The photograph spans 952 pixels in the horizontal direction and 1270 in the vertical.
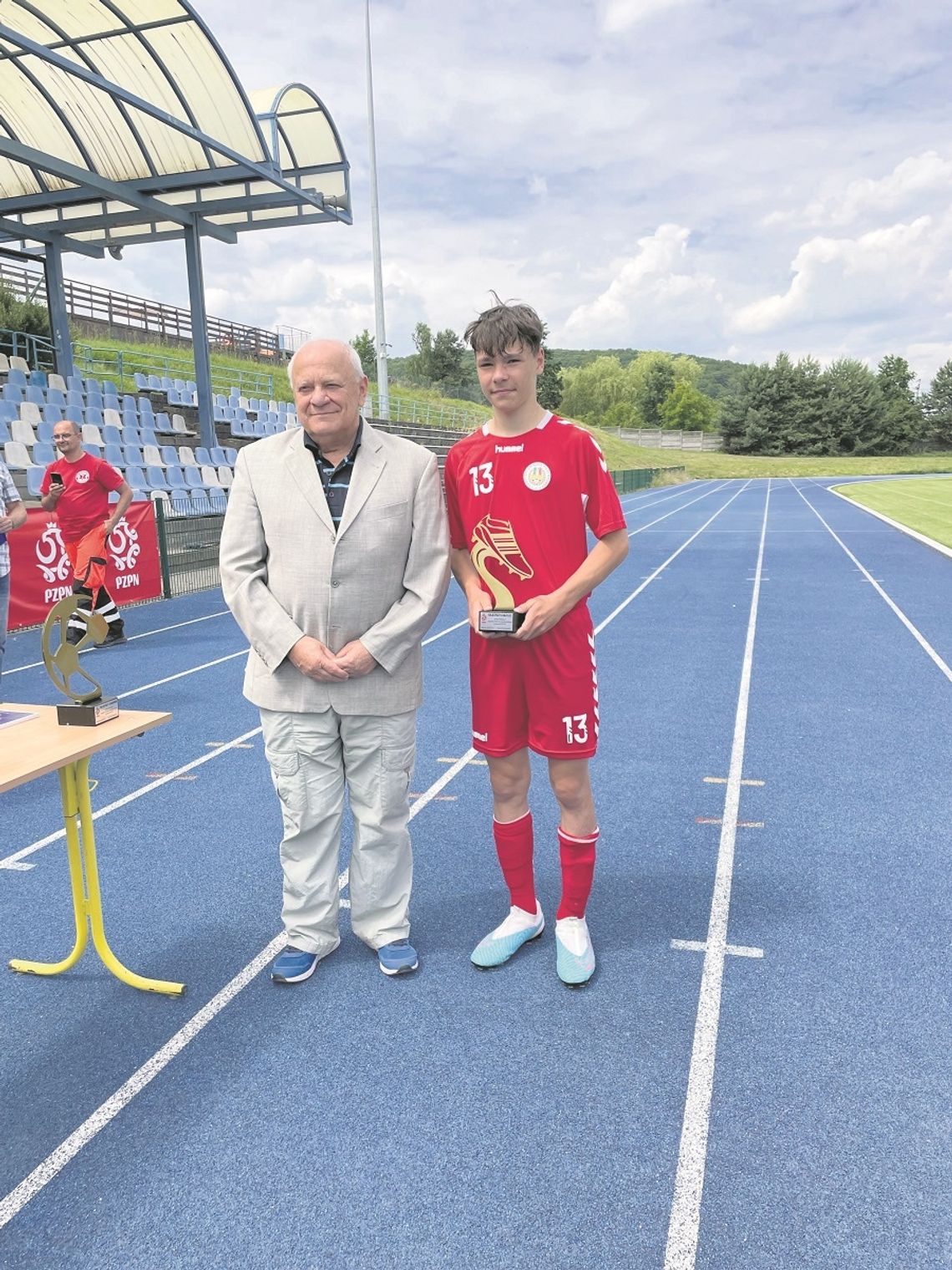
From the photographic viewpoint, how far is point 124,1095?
239cm

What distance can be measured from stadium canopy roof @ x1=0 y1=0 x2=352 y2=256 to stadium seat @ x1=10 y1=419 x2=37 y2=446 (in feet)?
11.5

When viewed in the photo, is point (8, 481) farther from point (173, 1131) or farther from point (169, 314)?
point (169, 314)

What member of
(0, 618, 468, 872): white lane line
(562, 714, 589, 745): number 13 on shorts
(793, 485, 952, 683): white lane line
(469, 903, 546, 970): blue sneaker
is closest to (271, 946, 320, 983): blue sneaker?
(469, 903, 546, 970): blue sneaker

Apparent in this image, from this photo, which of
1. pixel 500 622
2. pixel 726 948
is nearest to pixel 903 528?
pixel 726 948

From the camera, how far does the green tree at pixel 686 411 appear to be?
9825 cm

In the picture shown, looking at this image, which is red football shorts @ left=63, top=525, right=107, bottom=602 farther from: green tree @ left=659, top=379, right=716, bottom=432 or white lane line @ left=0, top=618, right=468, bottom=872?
green tree @ left=659, top=379, right=716, bottom=432

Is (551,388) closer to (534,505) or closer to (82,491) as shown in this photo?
(82,491)

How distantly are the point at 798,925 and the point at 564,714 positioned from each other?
1298mm

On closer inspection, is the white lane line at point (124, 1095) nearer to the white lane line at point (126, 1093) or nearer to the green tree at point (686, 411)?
the white lane line at point (126, 1093)

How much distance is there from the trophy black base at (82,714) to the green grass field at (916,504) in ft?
52.7

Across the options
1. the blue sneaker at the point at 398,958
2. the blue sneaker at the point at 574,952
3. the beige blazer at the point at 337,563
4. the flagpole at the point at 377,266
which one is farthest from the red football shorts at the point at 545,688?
the flagpole at the point at 377,266

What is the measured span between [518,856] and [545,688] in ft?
2.18

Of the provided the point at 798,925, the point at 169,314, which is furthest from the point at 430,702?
the point at 169,314

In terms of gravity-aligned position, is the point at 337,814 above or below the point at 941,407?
below
